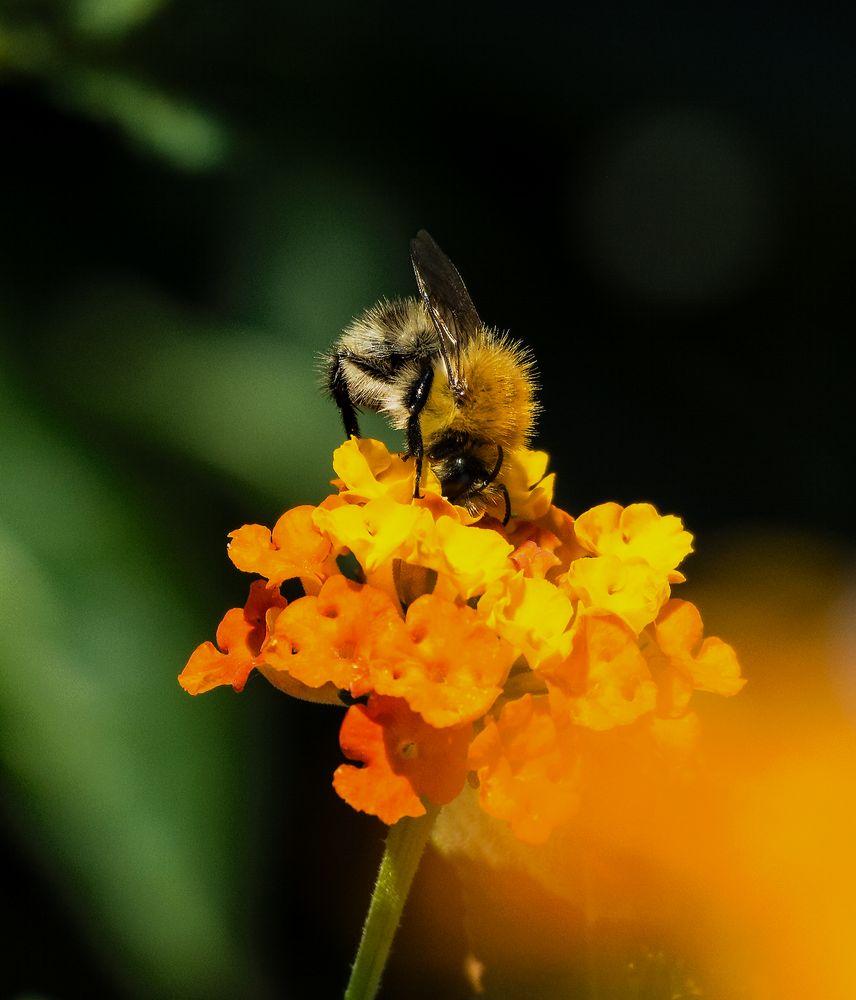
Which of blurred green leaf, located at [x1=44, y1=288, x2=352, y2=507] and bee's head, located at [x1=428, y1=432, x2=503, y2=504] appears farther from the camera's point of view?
blurred green leaf, located at [x1=44, y1=288, x2=352, y2=507]

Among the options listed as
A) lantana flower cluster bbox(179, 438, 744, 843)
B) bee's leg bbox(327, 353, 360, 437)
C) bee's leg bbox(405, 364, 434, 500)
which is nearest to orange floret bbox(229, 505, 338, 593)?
lantana flower cluster bbox(179, 438, 744, 843)

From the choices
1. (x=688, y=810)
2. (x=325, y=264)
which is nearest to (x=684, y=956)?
(x=688, y=810)

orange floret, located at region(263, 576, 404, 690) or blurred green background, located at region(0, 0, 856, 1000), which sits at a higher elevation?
blurred green background, located at region(0, 0, 856, 1000)

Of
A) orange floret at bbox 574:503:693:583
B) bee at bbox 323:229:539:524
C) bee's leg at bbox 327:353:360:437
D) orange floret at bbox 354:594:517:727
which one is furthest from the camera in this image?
bee's leg at bbox 327:353:360:437

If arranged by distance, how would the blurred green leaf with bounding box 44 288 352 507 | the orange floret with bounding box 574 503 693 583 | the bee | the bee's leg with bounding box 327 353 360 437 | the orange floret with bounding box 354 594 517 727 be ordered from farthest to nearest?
1. the blurred green leaf with bounding box 44 288 352 507
2. the bee's leg with bounding box 327 353 360 437
3. the bee
4. the orange floret with bounding box 574 503 693 583
5. the orange floret with bounding box 354 594 517 727

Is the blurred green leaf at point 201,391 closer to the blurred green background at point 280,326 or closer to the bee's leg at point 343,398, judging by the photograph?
the blurred green background at point 280,326

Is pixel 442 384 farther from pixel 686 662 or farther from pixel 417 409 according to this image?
pixel 686 662

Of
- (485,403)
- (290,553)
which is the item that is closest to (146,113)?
(485,403)

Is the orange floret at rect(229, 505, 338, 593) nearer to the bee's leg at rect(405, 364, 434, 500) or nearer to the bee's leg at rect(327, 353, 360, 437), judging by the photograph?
the bee's leg at rect(405, 364, 434, 500)
